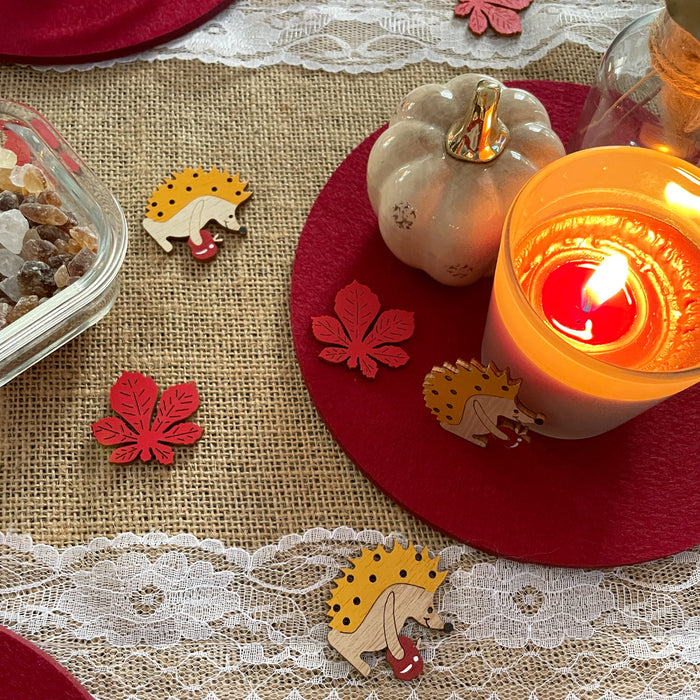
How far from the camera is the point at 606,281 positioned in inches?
20.9

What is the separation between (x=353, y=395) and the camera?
595 millimetres

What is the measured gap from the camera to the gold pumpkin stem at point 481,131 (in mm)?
522

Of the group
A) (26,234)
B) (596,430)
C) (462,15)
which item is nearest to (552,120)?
(462,15)

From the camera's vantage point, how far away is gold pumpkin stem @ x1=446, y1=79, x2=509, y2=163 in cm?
52

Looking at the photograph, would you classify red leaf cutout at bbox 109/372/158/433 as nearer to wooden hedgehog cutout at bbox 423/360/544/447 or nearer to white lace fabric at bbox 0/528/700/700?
white lace fabric at bbox 0/528/700/700

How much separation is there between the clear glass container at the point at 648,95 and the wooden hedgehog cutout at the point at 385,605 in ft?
1.27

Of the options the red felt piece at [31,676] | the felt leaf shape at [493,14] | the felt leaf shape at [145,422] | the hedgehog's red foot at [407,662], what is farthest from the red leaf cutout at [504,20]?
the red felt piece at [31,676]

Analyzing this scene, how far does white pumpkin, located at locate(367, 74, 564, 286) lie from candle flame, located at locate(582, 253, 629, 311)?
79 mm

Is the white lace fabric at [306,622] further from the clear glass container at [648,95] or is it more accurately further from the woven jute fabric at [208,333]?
the clear glass container at [648,95]

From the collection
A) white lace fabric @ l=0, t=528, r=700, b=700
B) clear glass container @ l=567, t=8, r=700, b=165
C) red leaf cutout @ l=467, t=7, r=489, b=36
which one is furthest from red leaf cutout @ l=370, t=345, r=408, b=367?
red leaf cutout @ l=467, t=7, r=489, b=36

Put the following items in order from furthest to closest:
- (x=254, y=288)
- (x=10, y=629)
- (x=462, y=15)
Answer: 1. (x=462, y=15)
2. (x=254, y=288)
3. (x=10, y=629)

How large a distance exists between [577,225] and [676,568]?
273 millimetres

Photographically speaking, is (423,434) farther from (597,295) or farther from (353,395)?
(597,295)

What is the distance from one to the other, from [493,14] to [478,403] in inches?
18.6
